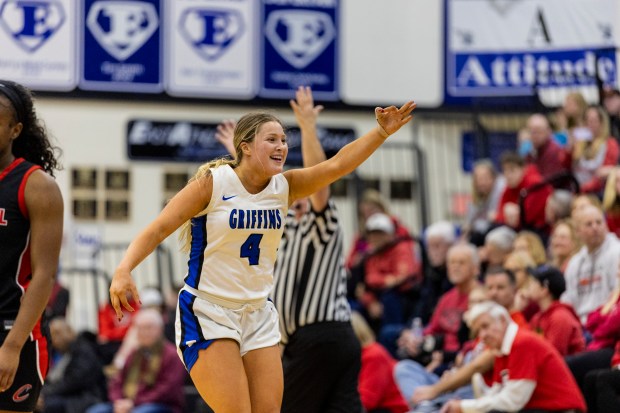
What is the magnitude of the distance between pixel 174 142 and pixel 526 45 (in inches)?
198

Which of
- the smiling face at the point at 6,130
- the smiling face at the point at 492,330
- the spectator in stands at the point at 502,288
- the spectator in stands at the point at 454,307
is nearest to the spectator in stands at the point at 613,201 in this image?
the spectator in stands at the point at 454,307

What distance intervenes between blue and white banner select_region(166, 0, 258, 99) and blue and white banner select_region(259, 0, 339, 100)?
21cm

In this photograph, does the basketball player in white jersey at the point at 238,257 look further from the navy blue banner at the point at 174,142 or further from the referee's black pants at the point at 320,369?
the navy blue banner at the point at 174,142

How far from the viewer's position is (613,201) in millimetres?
9680

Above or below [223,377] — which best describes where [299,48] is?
above

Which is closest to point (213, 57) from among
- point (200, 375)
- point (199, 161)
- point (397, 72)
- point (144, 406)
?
point (199, 161)

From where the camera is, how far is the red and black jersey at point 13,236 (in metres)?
4.88

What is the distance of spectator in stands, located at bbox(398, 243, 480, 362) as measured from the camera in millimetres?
9820

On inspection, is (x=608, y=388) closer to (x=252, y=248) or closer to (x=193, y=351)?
(x=252, y=248)

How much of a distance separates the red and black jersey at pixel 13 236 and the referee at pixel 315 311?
1887 mm

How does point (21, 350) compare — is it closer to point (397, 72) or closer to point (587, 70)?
point (587, 70)

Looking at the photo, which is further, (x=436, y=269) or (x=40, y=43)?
(x=40, y=43)

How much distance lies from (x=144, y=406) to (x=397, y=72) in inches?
288

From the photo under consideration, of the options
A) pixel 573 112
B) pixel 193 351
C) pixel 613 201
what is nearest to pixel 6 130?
pixel 193 351
